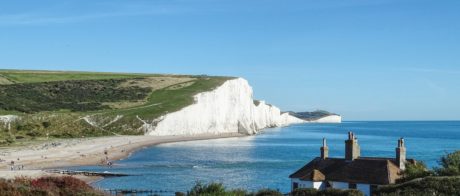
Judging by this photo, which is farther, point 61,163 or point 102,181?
point 61,163

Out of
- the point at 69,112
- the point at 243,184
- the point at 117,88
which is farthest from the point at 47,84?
the point at 243,184

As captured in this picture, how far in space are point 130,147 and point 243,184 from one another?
47.7 m

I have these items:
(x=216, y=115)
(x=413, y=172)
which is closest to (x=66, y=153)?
(x=413, y=172)

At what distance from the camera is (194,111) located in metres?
Answer: 142

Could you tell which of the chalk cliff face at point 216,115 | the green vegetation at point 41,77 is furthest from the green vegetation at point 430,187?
the green vegetation at point 41,77

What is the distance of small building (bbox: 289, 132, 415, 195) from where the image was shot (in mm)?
32781

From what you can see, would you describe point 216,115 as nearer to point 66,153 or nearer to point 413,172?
point 66,153

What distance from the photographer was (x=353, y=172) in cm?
3359

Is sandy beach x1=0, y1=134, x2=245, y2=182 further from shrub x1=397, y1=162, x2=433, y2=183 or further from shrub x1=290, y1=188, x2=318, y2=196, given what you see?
shrub x1=290, y1=188, x2=318, y2=196

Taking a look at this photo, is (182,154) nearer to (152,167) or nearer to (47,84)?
(152,167)

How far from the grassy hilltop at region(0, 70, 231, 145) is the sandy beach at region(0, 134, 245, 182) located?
9860mm

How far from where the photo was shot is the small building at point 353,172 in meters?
32.8

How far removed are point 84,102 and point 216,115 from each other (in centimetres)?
3152

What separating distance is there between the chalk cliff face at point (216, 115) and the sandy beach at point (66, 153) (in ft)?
64.2
